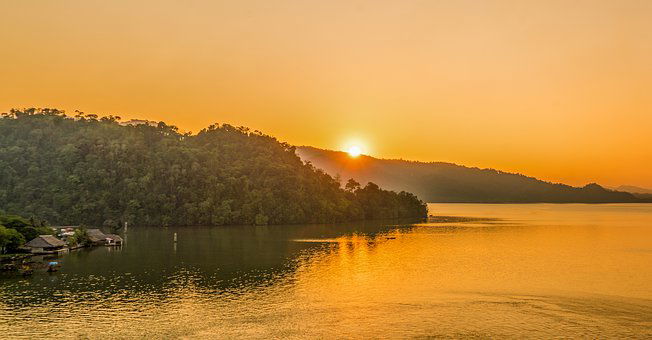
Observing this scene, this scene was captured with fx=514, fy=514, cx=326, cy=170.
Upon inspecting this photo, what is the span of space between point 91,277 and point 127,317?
29.6 metres

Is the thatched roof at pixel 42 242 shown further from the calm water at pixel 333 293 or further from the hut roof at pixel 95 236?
the hut roof at pixel 95 236

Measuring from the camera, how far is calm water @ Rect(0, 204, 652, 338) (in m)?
54.5

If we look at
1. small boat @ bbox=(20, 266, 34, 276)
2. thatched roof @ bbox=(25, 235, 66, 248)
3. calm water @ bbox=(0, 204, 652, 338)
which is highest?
thatched roof @ bbox=(25, 235, 66, 248)

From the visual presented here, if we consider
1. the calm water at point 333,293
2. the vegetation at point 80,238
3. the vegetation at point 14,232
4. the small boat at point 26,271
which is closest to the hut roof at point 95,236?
the vegetation at point 80,238

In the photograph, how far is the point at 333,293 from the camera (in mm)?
72250

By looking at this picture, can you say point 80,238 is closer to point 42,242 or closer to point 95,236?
point 95,236

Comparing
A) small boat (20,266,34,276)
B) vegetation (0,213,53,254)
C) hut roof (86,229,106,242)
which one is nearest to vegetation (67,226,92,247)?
hut roof (86,229,106,242)

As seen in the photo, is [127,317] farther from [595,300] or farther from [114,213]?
[114,213]

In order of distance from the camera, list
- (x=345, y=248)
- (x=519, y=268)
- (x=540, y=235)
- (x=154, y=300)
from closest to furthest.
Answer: (x=154, y=300)
(x=519, y=268)
(x=345, y=248)
(x=540, y=235)

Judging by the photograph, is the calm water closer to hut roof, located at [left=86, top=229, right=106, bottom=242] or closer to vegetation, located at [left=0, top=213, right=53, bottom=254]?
vegetation, located at [left=0, top=213, right=53, bottom=254]

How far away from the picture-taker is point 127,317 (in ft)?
189

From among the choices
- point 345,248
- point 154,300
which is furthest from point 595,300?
point 345,248

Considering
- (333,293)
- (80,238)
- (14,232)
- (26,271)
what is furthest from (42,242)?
(333,293)

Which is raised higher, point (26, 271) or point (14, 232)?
point (14, 232)
